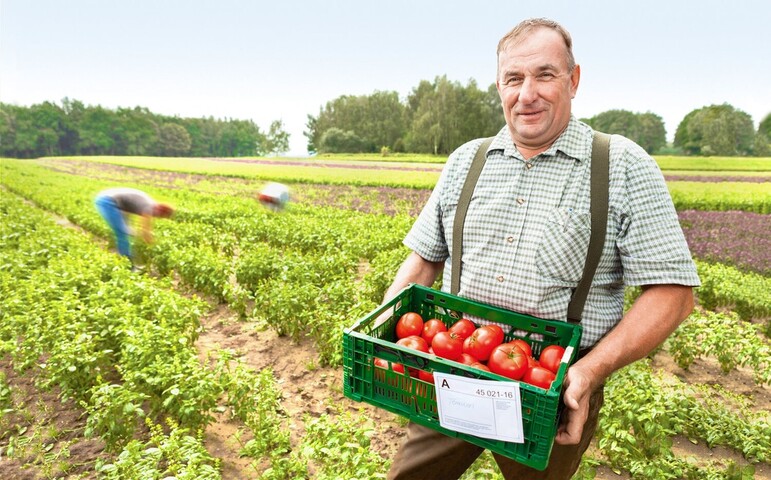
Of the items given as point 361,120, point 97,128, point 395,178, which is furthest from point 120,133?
point 395,178

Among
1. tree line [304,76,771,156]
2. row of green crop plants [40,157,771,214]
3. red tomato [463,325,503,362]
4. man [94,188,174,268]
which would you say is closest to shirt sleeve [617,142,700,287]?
red tomato [463,325,503,362]

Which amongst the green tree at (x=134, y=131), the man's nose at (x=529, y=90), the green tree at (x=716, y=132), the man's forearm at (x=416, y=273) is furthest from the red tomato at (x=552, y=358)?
the green tree at (x=134, y=131)

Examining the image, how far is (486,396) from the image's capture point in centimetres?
148

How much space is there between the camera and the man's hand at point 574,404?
5.03 feet

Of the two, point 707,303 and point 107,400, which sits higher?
point 107,400

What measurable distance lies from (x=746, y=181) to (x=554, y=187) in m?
15.9

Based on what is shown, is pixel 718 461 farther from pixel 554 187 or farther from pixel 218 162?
pixel 218 162

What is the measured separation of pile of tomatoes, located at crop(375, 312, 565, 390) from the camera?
1.69 m

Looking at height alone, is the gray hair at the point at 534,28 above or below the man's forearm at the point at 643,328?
above

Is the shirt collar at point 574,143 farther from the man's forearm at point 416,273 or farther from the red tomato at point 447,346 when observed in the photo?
the red tomato at point 447,346

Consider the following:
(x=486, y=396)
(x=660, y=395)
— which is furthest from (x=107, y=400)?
(x=660, y=395)

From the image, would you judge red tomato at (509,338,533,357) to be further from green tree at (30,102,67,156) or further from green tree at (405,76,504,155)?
green tree at (30,102,67,156)

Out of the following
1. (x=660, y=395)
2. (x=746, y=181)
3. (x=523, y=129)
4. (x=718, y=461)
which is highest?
(x=523, y=129)

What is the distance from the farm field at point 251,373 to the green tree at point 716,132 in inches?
143
